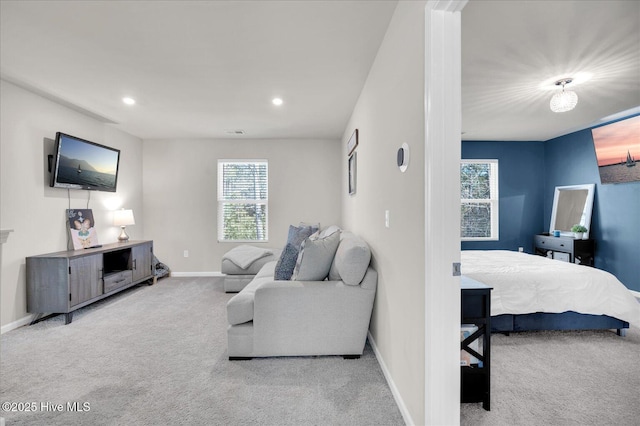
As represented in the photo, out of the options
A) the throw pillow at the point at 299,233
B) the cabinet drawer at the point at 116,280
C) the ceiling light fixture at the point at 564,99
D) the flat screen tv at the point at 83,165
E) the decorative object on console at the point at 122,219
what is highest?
the ceiling light fixture at the point at 564,99

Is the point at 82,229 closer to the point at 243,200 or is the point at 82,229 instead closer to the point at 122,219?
the point at 122,219

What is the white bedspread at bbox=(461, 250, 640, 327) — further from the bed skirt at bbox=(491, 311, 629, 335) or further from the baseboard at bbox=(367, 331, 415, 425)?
the baseboard at bbox=(367, 331, 415, 425)

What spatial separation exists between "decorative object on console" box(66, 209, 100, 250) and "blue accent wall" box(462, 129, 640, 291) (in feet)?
19.4

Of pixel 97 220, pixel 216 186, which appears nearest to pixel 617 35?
pixel 216 186

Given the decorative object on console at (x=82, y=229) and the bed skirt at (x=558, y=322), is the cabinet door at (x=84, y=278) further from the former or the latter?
the bed skirt at (x=558, y=322)

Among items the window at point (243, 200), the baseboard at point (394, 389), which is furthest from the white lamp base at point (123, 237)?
the baseboard at point (394, 389)

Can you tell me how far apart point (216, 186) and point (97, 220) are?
5.95 feet

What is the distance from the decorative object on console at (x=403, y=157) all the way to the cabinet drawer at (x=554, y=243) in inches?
171

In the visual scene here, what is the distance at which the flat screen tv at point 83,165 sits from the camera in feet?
11.5

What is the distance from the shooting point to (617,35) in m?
2.21

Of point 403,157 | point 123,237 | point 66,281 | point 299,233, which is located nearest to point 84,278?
point 66,281

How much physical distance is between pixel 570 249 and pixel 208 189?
5875 millimetres

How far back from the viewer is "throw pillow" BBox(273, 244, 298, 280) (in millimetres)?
2639

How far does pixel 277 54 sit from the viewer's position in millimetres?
2502
